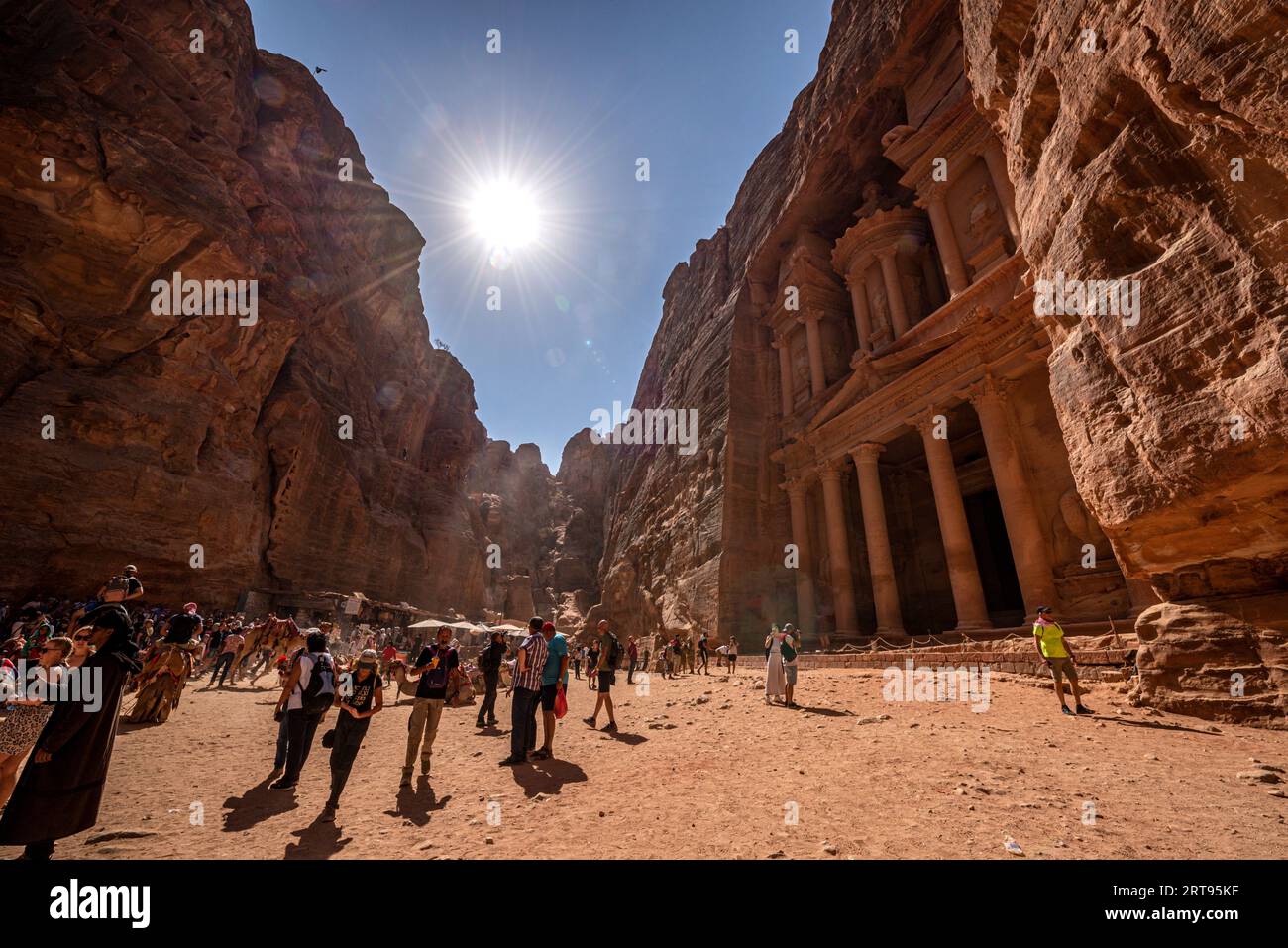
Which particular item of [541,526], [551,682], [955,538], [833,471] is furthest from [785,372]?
[541,526]

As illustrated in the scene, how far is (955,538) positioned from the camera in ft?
60.6

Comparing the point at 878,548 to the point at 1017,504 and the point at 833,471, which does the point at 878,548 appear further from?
the point at 1017,504

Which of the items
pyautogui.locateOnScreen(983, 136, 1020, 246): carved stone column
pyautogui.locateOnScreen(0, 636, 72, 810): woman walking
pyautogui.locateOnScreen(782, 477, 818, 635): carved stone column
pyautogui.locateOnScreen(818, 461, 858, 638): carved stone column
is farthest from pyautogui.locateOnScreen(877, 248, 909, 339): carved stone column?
pyautogui.locateOnScreen(0, 636, 72, 810): woman walking

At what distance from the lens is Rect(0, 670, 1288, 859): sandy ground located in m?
3.74

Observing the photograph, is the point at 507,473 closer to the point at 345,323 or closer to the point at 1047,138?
the point at 345,323

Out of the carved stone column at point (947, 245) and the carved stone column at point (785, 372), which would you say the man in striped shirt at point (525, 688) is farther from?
the carved stone column at point (785, 372)

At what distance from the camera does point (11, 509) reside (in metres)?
17.0

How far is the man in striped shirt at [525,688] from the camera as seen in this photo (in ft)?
21.5

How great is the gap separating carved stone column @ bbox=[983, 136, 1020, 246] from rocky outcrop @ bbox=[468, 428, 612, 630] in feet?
132

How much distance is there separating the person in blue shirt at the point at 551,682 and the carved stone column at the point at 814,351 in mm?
23078

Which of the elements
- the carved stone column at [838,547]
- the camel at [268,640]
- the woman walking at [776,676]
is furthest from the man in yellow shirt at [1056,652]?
the camel at [268,640]
